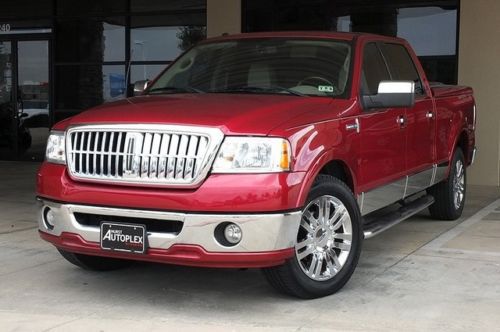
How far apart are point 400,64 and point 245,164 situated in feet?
9.61

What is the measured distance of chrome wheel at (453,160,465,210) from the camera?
25.6 ft

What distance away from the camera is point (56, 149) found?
4871 mm

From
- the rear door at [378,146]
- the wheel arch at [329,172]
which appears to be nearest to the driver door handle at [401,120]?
the rear door at [378,146]

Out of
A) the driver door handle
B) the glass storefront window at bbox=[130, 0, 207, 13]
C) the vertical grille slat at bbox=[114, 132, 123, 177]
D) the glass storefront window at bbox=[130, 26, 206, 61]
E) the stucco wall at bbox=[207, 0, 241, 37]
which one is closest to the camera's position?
the vertical grille slat at bbox=[114, 132, 123, 177]

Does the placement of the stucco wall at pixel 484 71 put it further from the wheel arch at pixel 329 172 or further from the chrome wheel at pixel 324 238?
the chrome wheel at pixel 324 238

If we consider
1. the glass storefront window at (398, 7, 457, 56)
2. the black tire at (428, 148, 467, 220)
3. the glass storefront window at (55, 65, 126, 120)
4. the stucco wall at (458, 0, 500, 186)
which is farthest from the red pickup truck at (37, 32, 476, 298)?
the glass storefront window at (55, 65, 126, 120)

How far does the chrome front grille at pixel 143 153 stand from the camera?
427cm

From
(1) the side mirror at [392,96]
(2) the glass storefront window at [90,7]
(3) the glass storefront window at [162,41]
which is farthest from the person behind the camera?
(2) the glass storefront window at [90,7]

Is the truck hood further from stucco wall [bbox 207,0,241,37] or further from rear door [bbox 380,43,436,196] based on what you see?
stucco wall [bbox 207,0,241,37]

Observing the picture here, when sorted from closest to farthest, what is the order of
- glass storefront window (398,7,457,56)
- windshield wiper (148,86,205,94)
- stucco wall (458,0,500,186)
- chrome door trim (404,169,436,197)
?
windshield wiper (148,86,205,94)
chrome door trim (404,169,436,197)
stucco wall (458,0,500,186)
glass storefront window (398,7,457,56)

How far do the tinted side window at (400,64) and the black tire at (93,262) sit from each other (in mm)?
3012

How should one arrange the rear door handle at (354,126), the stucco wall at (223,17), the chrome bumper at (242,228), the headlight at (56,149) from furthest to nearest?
the stucco wall at (223,17), the rear door handle at (354,126), the headlight at (56,149), the chrome bumper at (242,228)

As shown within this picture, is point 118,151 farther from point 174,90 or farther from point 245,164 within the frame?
point 174,90

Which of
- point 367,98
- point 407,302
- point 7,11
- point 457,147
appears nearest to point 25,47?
point 7,11
